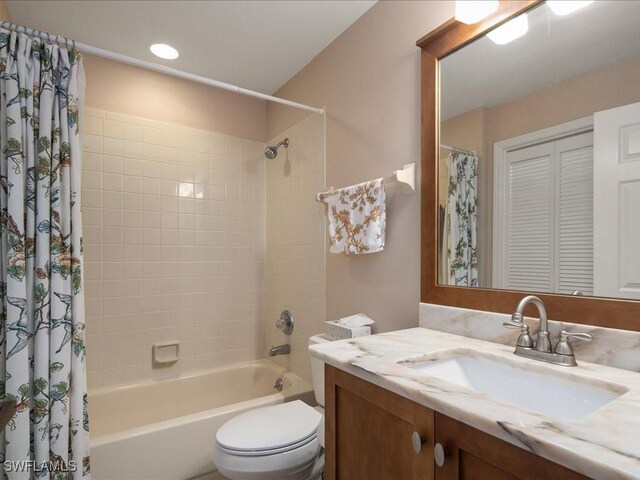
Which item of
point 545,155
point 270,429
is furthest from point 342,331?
point 545,155

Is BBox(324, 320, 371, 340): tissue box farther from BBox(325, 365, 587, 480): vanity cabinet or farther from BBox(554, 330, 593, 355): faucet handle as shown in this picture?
BBox(554, 330, 593, 355): faucet handle

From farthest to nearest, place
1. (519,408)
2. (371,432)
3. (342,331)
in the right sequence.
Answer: (342,331), (371,432), (519,408)

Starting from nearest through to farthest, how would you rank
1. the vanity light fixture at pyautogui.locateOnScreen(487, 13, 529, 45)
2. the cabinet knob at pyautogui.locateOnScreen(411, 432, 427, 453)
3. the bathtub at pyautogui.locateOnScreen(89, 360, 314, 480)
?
the cabinet knob at pyautogui.locateOnScreen(411, 432, 427, 453)
the vanity light fixture at pyautogui.locateOnScreen(487, 13, 529, 45)
the bathtub at pyautogui.locateOnScreen(89, 360, 314, 480)

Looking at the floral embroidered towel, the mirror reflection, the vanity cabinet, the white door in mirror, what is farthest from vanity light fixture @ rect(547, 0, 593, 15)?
the vanity cabinet

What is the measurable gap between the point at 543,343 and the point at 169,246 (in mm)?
2189

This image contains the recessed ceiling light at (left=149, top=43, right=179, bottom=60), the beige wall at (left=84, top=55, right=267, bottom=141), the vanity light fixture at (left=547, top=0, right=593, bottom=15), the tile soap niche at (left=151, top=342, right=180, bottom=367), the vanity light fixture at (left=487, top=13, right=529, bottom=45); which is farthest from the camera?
the tile soap niche at (left=151, top=342, right=180, bottom=367)

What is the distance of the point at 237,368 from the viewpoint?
8.43 feet

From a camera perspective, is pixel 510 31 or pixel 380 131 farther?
pixel 380 131

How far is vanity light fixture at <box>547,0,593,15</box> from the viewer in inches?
40.4

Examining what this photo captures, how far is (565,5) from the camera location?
1052 mm

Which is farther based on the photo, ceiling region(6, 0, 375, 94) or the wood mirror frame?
ceiling region(6, 0, 375, 94)

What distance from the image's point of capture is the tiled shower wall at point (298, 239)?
2.16 meters

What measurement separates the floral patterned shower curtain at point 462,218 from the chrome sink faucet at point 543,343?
0.29 m

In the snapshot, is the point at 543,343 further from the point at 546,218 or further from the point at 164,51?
the point at 164,51
